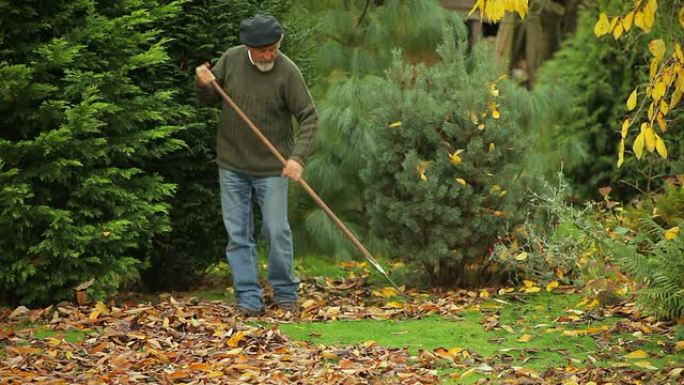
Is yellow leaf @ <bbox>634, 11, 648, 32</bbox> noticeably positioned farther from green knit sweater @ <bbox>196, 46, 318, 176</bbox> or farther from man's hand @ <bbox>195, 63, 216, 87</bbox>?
man's hand @ <bbox>195, 63, 216, 87</bbox>

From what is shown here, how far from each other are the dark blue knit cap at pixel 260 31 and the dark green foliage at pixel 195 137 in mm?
665

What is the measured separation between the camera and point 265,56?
7.62 m

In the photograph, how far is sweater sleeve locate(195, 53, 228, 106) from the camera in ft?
25.0

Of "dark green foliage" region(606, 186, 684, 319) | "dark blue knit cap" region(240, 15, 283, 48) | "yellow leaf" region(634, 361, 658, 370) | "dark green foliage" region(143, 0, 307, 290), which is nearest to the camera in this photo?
"yellow leaf" region(634, 361, 658, 370)

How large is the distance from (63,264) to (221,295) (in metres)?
1.70

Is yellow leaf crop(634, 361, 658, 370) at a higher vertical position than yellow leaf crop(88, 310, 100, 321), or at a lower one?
higher

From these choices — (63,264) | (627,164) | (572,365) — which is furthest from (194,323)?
(627,164)

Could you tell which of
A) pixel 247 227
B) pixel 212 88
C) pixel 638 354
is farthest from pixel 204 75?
pixel 638 354

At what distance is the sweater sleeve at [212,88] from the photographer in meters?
7.63

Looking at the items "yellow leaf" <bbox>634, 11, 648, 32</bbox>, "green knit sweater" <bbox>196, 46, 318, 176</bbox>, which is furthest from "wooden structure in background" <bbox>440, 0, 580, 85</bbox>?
"yellow leaf" <bbox>634, 11, 648, 32</bbox>

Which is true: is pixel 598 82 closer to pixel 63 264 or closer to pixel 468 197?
pixel 468 197

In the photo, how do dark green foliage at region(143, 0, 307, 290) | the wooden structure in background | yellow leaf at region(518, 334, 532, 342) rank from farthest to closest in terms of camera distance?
the wooden structure in background → dark green foliage at region(143, 0, 307, 290) → yellow leaf at region(518, 334, 532, 342)

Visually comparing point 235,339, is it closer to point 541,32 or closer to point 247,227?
point 247,227

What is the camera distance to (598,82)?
12320 millimetres
